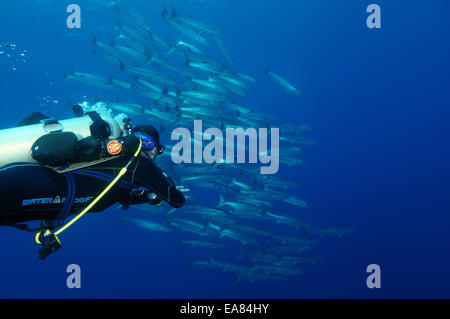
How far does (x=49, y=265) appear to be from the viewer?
29.3 m

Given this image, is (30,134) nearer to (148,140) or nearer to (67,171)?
(67,171)

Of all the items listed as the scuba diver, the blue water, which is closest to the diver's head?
the scuba diver

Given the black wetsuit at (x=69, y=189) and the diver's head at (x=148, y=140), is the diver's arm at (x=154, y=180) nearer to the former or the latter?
the black wetsuit at (x=69, y=189)

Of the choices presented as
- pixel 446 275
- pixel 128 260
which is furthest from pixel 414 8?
pixel 128 260

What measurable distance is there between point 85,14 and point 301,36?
1656 inches

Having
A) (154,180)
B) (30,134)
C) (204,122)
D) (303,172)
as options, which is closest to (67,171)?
(30,134)

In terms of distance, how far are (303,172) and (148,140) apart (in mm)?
50155

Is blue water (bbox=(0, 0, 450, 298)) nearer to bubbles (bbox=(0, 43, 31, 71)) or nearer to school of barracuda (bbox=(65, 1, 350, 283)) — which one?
bubbles (bbox=(0, 43, 31, 71))

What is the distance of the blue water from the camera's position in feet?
81.8

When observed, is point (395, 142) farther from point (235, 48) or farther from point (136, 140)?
point (136, 140)

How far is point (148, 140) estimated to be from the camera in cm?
290

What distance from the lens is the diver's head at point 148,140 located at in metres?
2.90

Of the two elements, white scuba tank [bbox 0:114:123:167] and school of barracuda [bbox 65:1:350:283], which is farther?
school of barracuda [bbox 65:1:350:283]

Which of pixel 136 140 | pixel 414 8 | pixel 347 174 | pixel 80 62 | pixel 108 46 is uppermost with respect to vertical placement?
pixel 414 8
